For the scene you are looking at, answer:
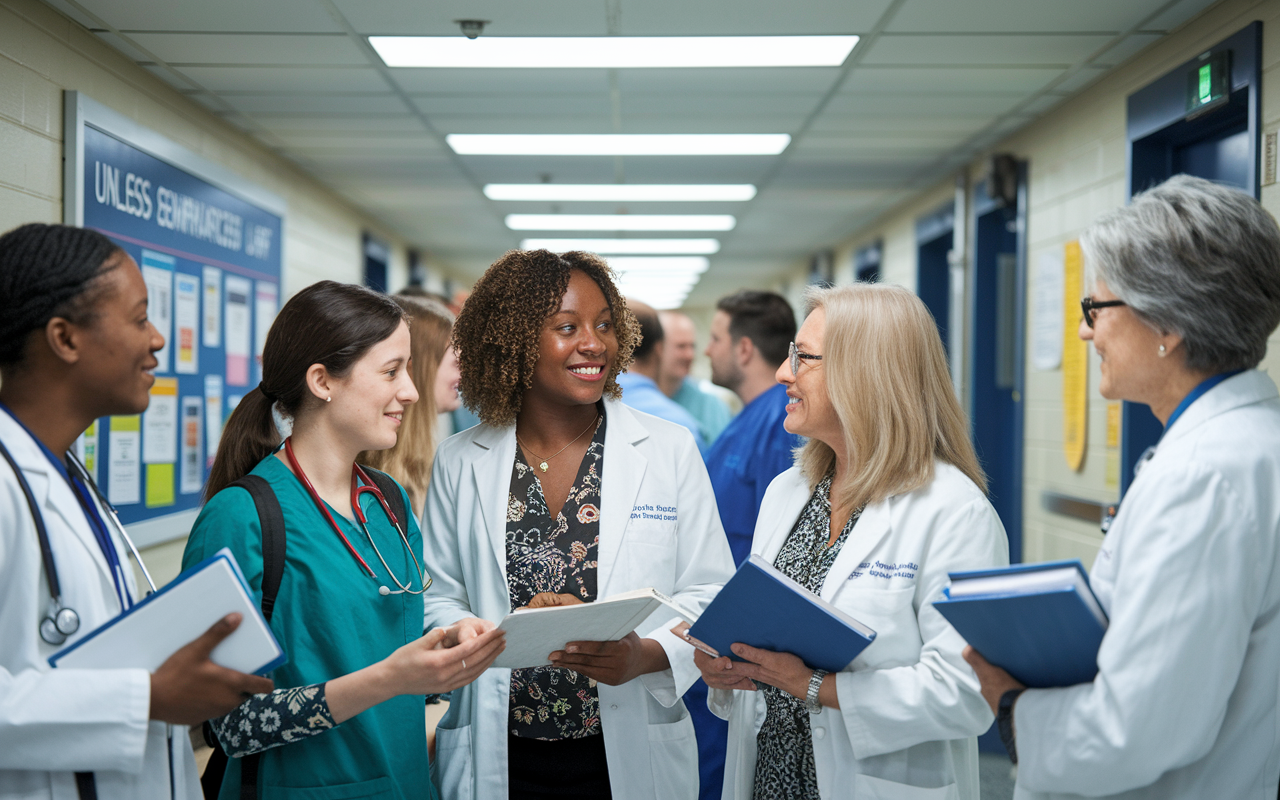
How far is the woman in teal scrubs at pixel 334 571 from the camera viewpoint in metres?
1.42

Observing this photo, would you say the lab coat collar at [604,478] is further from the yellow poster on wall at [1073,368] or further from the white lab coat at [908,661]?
the yellow poster on wall at [1073,368]

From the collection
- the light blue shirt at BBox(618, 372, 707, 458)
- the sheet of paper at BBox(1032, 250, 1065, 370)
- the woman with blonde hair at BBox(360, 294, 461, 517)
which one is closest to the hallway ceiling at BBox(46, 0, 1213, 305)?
A: the sheet of paper at BBox(1032, 250, 1065, 370)

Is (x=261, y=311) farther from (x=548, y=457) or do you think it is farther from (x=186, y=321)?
(x=548, y=457)

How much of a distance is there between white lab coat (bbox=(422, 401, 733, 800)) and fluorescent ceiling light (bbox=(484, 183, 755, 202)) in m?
4.16

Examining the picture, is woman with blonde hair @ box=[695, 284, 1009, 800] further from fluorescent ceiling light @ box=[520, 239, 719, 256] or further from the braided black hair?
fluorescent ceiling light @ box=[520, 239, 719, 256]

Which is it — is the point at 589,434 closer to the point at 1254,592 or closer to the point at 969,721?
the point at 969,721

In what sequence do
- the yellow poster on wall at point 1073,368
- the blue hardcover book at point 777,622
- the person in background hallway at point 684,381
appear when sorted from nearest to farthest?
the blue hardcover book at point 777,622, the yellow poster on wall at point 1073,368, the person in background hallway at point 684,381

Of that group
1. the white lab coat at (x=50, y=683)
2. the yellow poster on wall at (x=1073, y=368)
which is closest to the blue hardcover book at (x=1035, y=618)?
the white lab coat at (x=50, y=683)

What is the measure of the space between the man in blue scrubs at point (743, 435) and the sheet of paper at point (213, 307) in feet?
7.43

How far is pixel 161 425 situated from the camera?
12.3 feet

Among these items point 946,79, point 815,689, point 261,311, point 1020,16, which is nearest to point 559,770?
point 815,689

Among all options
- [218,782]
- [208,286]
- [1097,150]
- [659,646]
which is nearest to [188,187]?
[208,286]

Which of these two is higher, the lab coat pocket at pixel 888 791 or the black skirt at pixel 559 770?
the lab coat pocket at pixel 888 791

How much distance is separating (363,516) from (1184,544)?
4.19 feet
